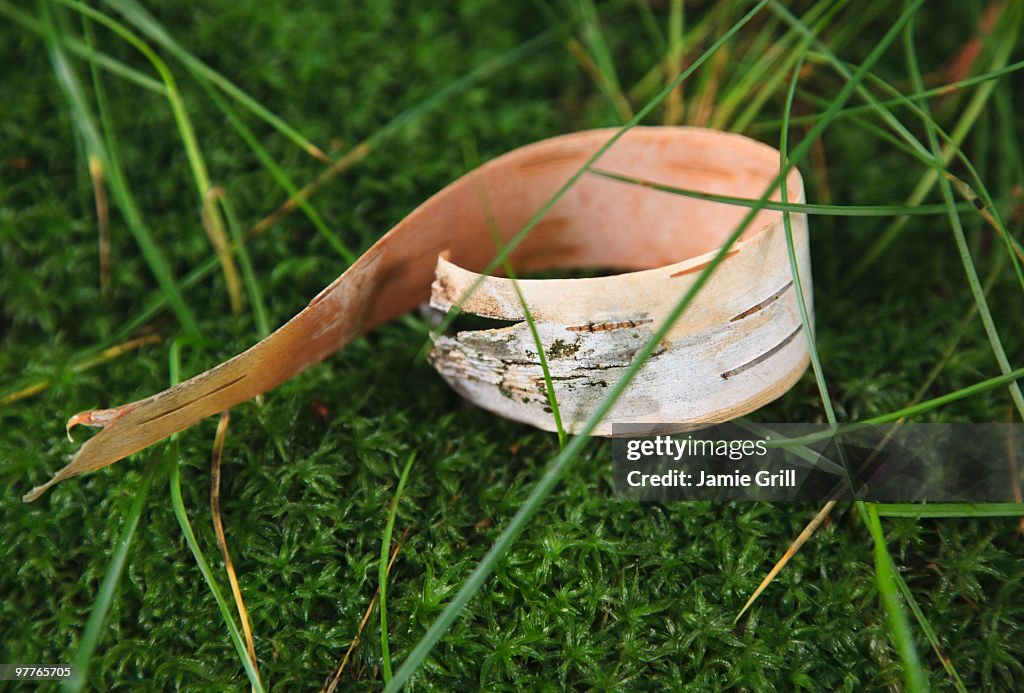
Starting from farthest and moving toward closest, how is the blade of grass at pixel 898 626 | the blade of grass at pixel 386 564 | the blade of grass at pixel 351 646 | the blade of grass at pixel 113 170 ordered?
the blade of grass at pixel 113 170, the blade of grass at pixel 351 646, the blade of grass at pixel 386 564, the blade of grass at pixel 898 626

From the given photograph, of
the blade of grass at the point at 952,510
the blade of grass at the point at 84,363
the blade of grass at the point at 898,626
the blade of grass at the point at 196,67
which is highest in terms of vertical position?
the blade of grass at the point at 196,67

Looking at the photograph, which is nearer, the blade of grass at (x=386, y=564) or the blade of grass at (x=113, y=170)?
the blade of grass at (x=386, y=564)

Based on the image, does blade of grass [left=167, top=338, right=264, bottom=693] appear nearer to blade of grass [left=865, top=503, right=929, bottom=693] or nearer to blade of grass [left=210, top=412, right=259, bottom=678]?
blade of grass [left=210, top=412, right=259, bottom=678]

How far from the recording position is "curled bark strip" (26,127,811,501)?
95cm

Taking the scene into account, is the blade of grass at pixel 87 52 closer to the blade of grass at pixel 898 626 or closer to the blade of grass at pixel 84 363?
the blade of grass at pixel 84 363

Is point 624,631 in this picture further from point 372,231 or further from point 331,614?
point 372,231

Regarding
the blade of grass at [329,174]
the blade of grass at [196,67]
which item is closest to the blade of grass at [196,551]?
the blade of grass at [329,174]

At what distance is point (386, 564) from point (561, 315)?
39 centimetres

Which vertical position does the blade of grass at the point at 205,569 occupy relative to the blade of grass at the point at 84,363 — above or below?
below

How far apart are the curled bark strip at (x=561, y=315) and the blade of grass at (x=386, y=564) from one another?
159 mm

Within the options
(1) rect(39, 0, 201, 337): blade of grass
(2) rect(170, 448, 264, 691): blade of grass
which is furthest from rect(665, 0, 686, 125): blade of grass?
(2) rect(170, 448, 264, 691): blade of grass

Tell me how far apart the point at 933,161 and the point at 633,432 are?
20.9 inches

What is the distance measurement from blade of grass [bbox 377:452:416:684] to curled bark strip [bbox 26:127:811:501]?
0.16 m

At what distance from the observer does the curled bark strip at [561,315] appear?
952 mm
